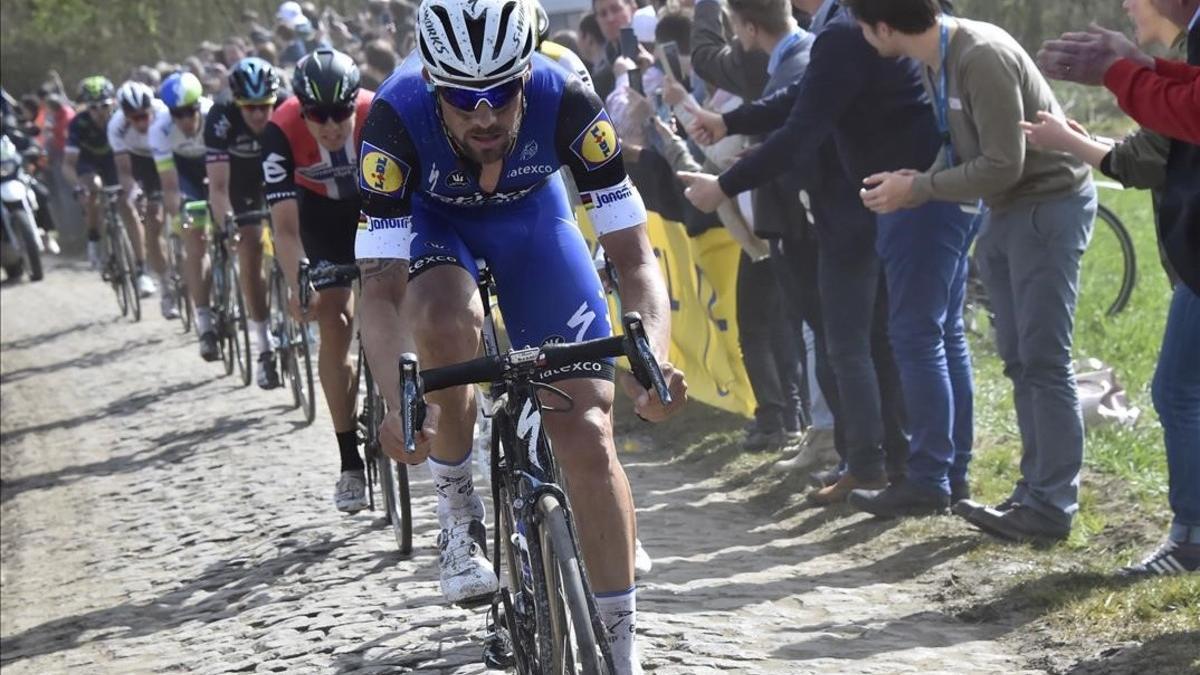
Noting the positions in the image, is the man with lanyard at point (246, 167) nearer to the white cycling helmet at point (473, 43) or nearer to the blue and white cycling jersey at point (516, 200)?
the blue and white cycling jersey at point (516, 200)

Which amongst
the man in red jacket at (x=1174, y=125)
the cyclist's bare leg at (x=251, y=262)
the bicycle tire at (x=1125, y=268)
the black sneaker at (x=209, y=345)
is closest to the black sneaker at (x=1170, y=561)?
the man in red jacket at (x=1174, y=125)

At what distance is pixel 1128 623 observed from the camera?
20.8 ft

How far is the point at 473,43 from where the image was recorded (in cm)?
500

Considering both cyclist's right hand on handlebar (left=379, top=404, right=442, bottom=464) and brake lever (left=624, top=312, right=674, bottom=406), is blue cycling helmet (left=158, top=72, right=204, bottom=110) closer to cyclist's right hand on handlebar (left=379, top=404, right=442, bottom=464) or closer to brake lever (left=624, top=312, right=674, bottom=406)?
cyclist's right hand on handlebar (left=379, top=404, right=442, bottom=464)

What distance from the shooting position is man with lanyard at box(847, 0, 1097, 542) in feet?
23.8

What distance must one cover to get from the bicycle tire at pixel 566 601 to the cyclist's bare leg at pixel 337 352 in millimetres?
4568

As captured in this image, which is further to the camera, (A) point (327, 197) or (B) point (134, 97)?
(B) point (134, 97)

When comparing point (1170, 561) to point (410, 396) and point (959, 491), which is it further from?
point (410, 396)

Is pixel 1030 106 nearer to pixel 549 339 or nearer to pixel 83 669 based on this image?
pixel 549 339

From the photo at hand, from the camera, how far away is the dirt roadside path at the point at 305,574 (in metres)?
6.66

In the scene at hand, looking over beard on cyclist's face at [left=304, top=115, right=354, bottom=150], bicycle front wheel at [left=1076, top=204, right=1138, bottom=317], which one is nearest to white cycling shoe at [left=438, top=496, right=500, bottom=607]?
beard on cyclist's face at [left=304, top=115, right=354, bottom=150]

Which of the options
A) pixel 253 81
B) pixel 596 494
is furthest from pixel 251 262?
pixel 596 494

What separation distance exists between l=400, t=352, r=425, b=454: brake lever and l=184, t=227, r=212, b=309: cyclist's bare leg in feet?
35.4

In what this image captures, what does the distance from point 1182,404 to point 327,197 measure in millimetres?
4556
